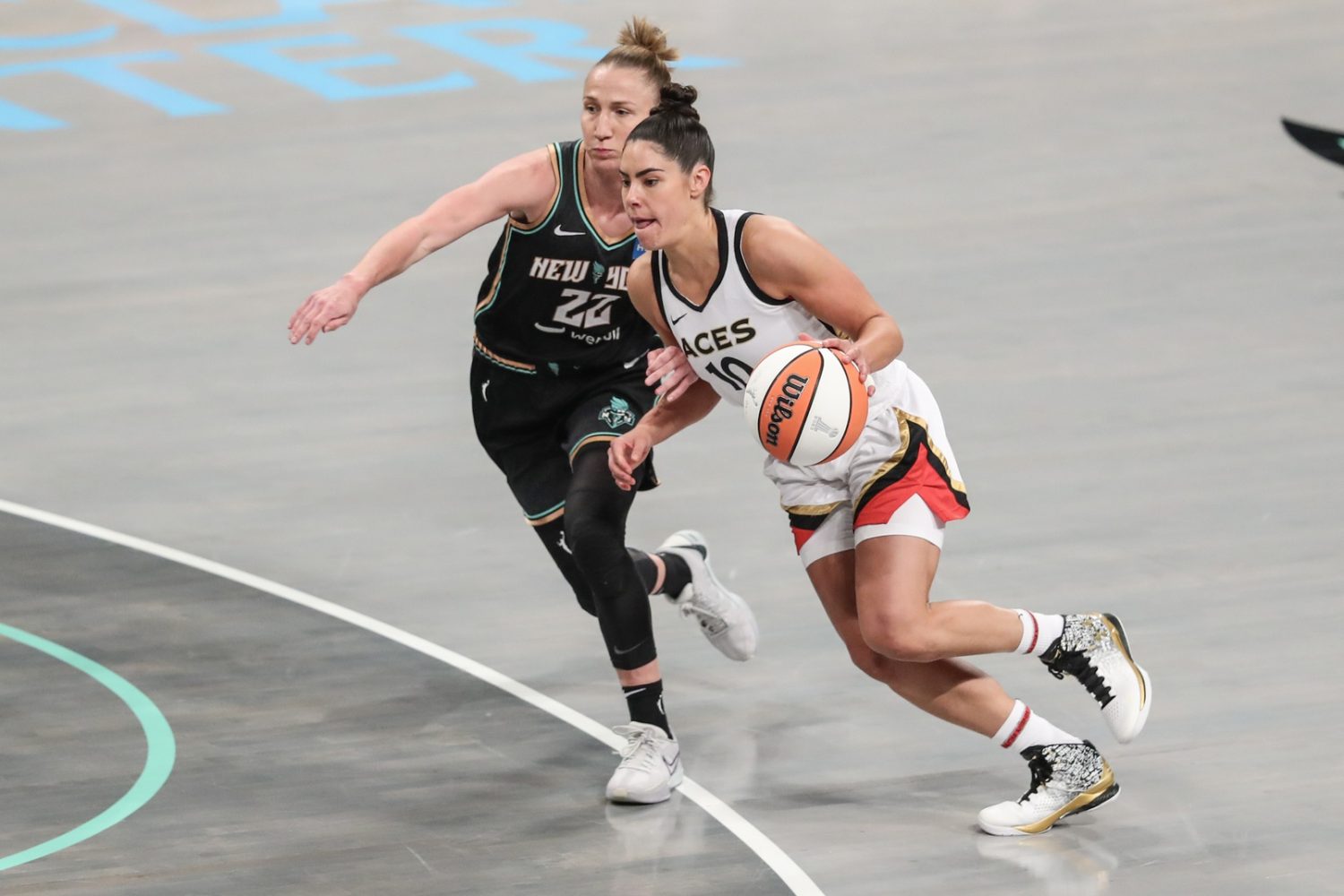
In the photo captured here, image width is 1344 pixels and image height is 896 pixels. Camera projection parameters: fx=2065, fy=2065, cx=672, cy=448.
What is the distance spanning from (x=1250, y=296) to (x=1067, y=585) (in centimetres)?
329

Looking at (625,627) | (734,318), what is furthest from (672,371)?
(625,627)

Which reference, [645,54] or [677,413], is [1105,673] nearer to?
[677,413]

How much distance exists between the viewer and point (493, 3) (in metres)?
15.9

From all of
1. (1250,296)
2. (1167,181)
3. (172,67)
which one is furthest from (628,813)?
(172,67)

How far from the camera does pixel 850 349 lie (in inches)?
189

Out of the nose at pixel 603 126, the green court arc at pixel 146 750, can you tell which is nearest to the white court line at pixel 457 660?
the green court arc at pixel 146 750

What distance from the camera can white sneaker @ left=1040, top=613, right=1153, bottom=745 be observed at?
17.4 feet

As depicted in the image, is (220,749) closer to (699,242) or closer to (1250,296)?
(699,242)

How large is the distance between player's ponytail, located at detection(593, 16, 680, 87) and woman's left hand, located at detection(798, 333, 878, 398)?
953mm

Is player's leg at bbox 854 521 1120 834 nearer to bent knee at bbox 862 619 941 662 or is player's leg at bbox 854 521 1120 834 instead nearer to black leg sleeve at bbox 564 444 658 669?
bent knee at bbox 862 619 941 662

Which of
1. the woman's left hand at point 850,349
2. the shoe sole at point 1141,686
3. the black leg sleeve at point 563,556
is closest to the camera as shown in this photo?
the woman's left hand at point 850,349

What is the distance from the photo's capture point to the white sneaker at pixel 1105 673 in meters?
5.30

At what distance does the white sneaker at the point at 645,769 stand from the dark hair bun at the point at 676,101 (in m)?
1.62

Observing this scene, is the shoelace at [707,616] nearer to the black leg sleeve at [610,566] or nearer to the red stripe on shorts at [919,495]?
the black leg sleeve at [610,566]
